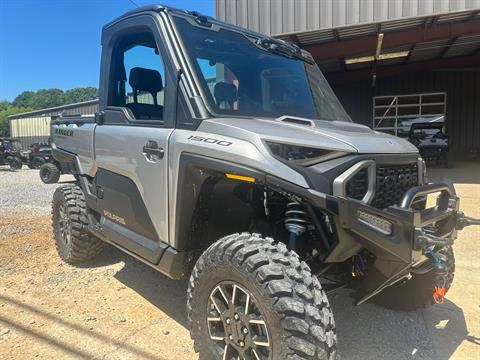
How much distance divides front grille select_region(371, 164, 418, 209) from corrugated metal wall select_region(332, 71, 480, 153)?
770 inches

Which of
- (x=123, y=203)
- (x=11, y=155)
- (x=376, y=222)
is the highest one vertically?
(x=376, y=222)

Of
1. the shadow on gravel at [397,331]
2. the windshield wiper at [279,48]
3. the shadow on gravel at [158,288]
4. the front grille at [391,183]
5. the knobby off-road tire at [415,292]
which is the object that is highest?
the windshield wiper at [279,48]

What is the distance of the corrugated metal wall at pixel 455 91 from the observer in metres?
20.3

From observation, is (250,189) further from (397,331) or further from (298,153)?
(397,331)

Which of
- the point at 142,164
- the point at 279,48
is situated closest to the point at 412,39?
the point at 279,48

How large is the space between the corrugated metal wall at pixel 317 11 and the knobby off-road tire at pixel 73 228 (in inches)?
352

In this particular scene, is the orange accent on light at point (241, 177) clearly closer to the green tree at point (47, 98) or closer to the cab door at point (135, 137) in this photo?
the cab door at point (135, 137)

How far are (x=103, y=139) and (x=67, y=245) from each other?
1.71 meters

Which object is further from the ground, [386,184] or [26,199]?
Result: [386,184]

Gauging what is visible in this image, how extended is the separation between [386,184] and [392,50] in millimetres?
13881

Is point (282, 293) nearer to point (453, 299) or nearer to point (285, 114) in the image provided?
point (285, 114)

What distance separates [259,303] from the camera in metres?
2.31

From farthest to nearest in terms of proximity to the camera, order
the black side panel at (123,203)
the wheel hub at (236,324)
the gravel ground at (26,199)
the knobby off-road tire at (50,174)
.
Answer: the knobby off-road tire at (50,174) < the gravel ground at (26,199) < the black side panel at (123,203) < the wheel hub at (236,324)

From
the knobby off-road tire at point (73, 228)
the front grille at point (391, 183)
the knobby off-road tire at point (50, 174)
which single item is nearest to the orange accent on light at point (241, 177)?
the front grille at point (391, 183)
